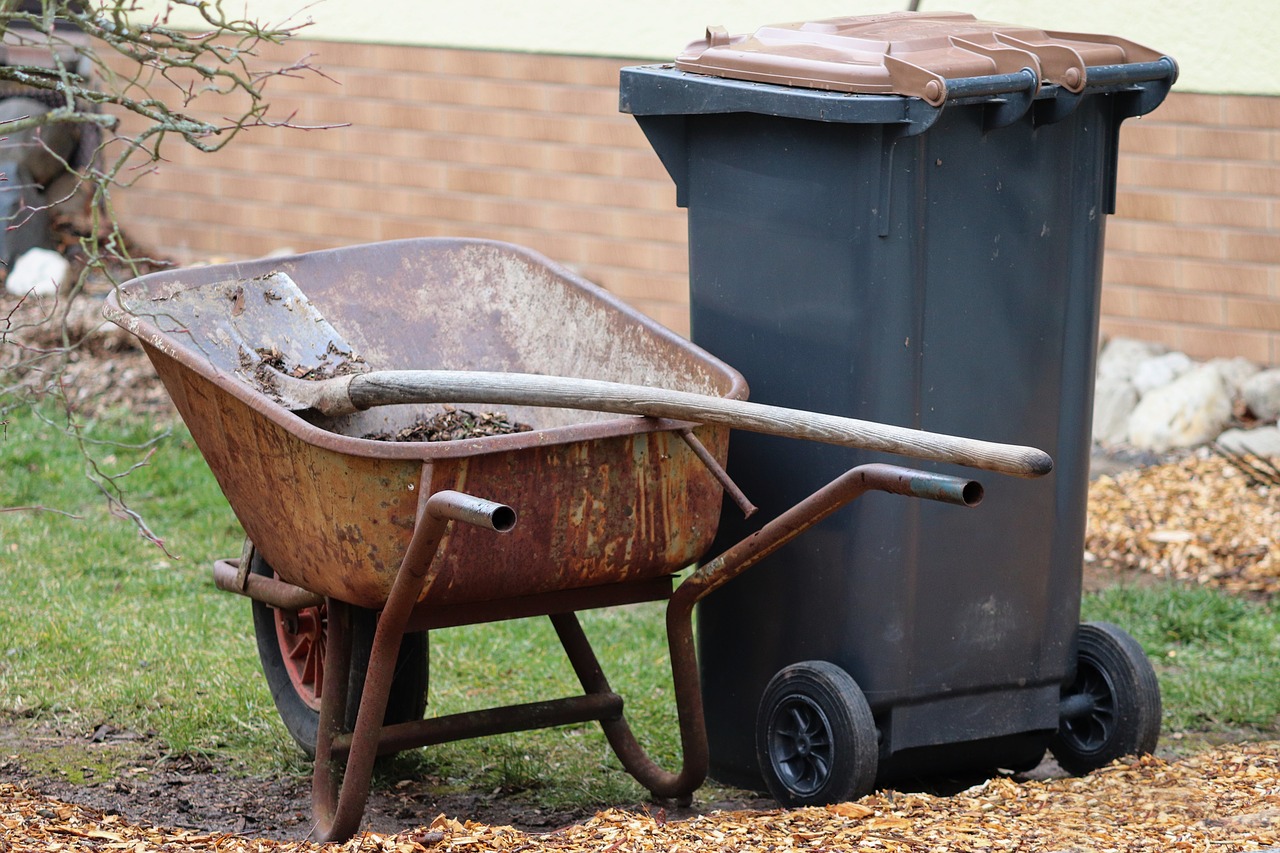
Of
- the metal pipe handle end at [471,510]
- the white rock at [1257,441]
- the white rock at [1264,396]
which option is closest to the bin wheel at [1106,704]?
the metal pipe handle end at [471,510]

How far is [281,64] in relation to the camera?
9.06m

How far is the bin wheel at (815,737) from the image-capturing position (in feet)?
11.2

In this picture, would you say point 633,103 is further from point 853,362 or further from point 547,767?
point 547,767

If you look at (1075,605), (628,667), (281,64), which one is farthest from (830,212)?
(281,64)

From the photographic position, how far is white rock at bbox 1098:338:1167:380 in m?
7.00

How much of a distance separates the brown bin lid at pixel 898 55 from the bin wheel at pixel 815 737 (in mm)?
1222

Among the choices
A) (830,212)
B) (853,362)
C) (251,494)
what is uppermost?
(830,212)

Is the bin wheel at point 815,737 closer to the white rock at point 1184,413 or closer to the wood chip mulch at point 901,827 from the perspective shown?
the wood chip mulch at point 901,827

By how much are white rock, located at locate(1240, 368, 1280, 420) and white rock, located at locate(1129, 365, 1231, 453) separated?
86 millimetres

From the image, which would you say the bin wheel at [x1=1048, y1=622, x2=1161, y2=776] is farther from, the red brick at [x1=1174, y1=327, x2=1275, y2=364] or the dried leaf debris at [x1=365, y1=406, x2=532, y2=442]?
the red brick at [x1=1174, y1=327, x2=1275, y2=364]

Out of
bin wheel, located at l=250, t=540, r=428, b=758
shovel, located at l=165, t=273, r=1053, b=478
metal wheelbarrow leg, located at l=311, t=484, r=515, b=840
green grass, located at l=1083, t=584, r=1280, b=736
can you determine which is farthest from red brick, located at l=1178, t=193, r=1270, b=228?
metal wheelbarrow leg, located at l=311, t=484, r=515, b=840

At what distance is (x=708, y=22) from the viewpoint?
761cm

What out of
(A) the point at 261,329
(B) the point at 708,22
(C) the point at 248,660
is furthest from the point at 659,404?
(B) the point at 708,22

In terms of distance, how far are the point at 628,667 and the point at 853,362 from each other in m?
1.68
